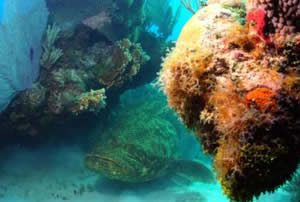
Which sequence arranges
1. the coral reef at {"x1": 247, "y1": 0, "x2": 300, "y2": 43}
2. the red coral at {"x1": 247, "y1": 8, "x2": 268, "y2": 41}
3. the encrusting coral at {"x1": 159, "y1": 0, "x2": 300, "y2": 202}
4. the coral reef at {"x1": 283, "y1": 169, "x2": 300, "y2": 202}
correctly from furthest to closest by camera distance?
the coral reef at {"x1": 283, "y1": 169, "x2": 300, "y2": 202} → the red coral at {"x1": 247, "y1": 8, "x2": 268, "y2": 41} → the coral reef at {"x1": 247, "y1": 0, "x2": 300, "y2": 43} → the encrusting coral at {"x1": 159, "y1": 0, "x2": 300, "y2": 202}

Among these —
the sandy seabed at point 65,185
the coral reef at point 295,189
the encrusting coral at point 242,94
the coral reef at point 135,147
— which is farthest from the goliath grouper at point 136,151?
the encrusting coral at point 242,94

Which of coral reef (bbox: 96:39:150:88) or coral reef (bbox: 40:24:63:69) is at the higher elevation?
coral reef (bbox: 40:24:63:69)

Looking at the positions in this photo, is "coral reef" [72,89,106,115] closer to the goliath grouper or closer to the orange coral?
the goliath grouper

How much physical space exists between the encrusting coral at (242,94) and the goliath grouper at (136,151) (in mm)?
4244

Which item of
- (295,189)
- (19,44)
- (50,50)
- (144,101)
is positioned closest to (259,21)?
(19,44)

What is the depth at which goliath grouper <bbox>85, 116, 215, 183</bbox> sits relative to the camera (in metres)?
6.39

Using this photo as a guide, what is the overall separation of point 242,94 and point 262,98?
145 mm

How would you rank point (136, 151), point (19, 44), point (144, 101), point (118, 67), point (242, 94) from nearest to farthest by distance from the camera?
1. point (242, 94)
2. point (19, 44)
3. point (136, 151)
4. point (118, 67)
5. point (144, 101)

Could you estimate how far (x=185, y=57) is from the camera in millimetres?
2285

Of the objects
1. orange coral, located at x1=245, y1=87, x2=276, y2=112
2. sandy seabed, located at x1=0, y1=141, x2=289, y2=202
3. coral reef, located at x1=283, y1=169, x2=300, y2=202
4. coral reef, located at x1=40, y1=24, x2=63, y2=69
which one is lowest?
orange coral, located at x1=245, y1=87, x2=276, y2=112

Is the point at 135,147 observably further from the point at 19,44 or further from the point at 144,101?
the point at 19,44

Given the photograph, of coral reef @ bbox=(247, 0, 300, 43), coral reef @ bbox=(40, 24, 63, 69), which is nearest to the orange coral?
coral reef @ bbox=(247, 0, 300, 43)

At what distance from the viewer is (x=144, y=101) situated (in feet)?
28.4

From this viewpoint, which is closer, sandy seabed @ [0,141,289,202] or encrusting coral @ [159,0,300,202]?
encrusting coral @ [159,0,300,202]
